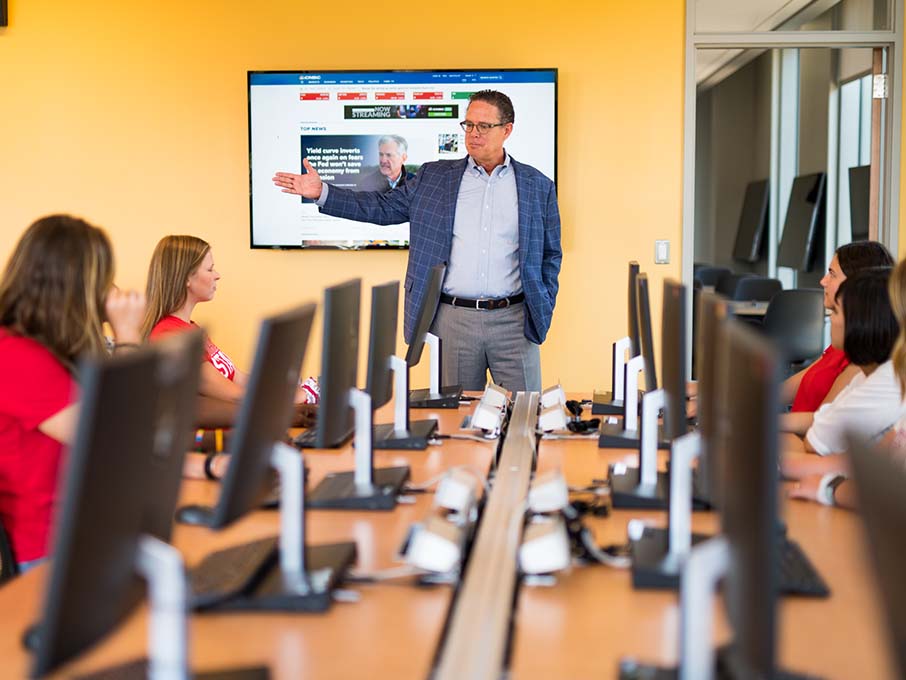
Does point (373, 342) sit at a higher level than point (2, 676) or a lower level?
higher

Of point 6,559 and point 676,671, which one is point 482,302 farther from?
point 676,671

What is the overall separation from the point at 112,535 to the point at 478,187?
134 inches

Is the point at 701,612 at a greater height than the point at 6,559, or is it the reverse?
the point at 701,612

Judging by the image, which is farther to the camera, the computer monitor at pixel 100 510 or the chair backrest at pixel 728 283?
the chair backrest at pixel 728 283

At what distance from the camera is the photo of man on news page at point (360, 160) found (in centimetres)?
531

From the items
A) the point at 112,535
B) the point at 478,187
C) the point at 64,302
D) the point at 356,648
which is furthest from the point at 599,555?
the point at 478,187

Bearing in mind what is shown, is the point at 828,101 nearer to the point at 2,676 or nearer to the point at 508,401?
the point at 508,401

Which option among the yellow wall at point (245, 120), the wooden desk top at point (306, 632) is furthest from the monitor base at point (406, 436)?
the yellow wall at point (245, 120)

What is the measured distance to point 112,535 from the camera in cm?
125

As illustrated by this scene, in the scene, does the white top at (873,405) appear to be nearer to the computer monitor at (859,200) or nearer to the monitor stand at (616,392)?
the monitor stand at (616,392)

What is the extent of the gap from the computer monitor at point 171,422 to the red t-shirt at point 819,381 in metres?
2.30

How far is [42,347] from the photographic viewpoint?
2.18 metres

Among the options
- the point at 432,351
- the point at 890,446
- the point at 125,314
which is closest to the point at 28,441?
the point at 125,314

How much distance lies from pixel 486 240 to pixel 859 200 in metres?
3.33
